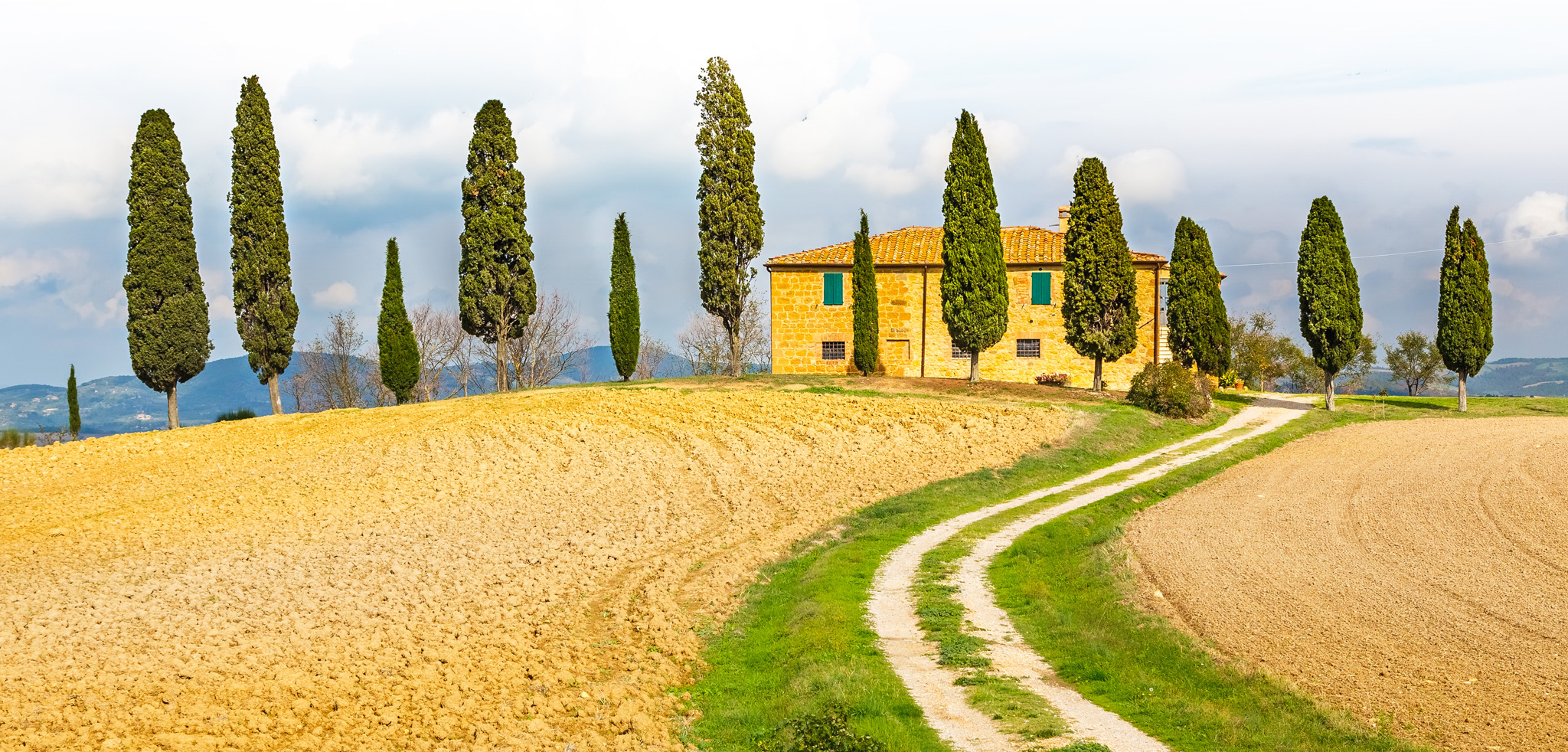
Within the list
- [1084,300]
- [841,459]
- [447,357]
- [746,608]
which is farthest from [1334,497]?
[447,357]

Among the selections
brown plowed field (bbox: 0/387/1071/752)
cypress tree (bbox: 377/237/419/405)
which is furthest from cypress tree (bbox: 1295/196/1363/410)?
cypress tree (bbox: 377/237/419/405)

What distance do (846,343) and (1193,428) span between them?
55.9 feet

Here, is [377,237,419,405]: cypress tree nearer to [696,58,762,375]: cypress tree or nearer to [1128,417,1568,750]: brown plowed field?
[696,58,762,375]: cypress tree

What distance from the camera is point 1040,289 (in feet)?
157

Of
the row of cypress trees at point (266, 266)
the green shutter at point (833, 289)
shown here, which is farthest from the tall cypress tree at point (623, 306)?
the green shutter at point (833, 289)

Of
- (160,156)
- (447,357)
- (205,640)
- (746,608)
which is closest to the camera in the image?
(205,640)

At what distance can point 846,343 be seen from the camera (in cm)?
4819

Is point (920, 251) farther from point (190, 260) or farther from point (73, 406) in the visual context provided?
point (73, 406)

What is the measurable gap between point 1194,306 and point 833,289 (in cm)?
1571

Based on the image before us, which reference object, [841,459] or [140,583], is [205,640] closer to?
[140,583]

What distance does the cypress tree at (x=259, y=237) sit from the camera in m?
41.3

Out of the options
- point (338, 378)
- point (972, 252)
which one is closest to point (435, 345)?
point (338, 378)

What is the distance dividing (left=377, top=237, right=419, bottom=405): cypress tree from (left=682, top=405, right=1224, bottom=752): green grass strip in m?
27.7

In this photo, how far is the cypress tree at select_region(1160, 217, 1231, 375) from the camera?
155 feet
